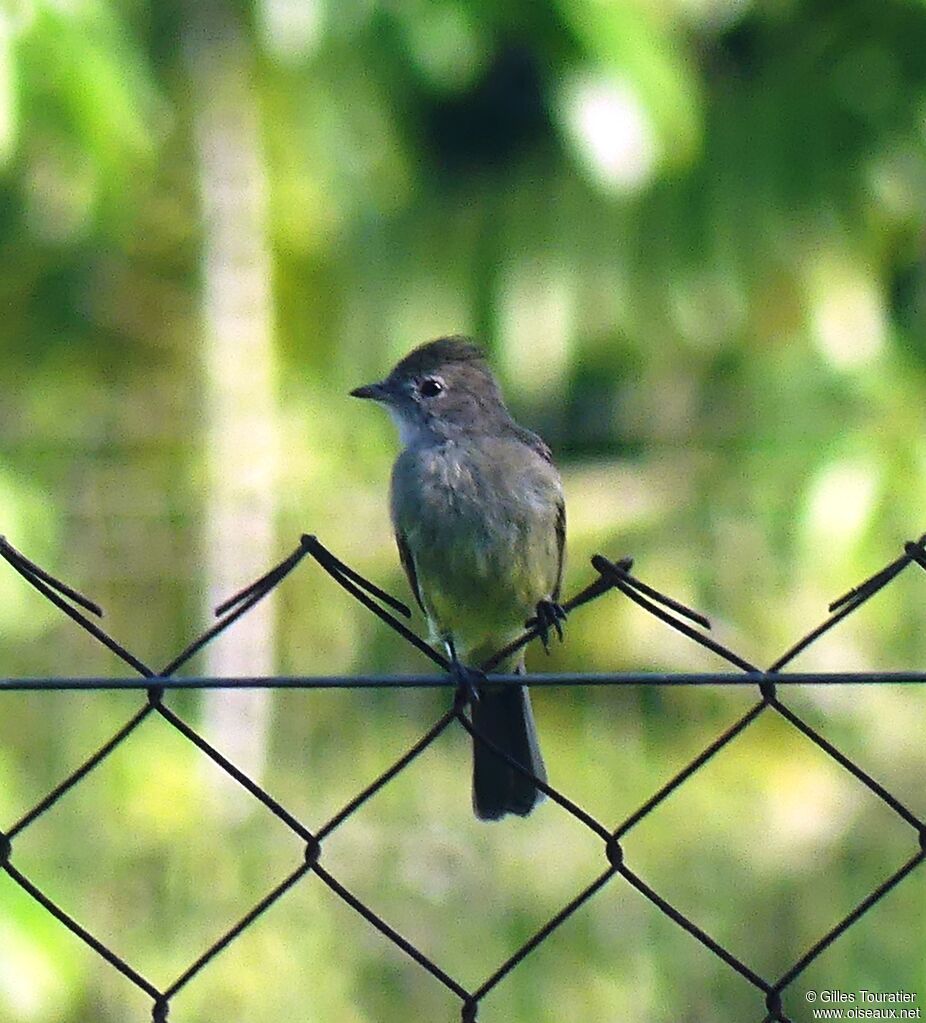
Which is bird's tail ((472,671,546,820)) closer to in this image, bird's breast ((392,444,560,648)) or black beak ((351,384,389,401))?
bird's breast ((392,444,560,648))

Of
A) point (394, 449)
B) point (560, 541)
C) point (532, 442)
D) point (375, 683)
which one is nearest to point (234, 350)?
point (394, 449)

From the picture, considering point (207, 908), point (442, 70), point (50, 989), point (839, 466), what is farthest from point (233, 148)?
point (50, 989)

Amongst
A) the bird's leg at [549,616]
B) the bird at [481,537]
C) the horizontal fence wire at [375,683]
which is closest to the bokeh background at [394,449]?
the bird at [481,537]

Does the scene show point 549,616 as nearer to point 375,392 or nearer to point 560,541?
point 560,541

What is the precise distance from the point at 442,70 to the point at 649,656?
7.46 feet

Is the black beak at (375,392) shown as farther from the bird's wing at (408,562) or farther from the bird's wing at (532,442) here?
the bird's wing at (408,562)

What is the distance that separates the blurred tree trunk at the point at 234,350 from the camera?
585 cm

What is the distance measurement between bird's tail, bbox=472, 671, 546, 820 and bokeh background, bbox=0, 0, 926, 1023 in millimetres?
1125

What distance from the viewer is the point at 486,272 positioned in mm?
5664

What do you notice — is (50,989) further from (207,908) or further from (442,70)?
(442,70)

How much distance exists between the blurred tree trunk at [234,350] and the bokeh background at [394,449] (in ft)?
0.04

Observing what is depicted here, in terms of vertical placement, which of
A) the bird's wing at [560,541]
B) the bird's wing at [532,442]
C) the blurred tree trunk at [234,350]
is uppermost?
the blurred tree trunk at [234,350]

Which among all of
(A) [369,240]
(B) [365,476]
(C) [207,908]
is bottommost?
(C) [207,908]

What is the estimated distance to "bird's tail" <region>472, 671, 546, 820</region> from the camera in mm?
2715
